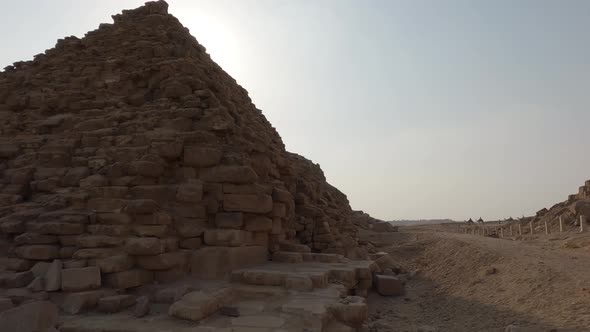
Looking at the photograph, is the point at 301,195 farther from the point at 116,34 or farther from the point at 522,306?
the point at 116,34

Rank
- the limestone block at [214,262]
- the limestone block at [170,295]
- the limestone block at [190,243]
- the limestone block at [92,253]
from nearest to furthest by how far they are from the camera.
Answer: the limestone block at [170,295]
the limestone block at [92,253]
the limestone block at [214,262]
the limestone block at [190,243]

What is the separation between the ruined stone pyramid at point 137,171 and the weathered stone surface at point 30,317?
0.99m

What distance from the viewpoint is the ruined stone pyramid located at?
6070mm

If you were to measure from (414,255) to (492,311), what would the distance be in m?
8.60

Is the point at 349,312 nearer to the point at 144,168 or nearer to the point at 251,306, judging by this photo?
the point at 251,306

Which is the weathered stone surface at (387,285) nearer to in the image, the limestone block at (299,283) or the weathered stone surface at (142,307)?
the limestone block at (299,283)

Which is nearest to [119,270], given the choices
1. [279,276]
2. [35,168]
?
[279,276]

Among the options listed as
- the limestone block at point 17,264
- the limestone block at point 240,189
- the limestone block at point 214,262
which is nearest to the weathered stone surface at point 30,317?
the limestone block at point 17,264

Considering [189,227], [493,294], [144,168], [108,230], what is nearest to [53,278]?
[108,230]

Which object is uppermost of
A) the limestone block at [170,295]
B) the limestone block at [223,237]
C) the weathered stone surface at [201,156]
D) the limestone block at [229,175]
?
the weathered stone surface at [201,156]

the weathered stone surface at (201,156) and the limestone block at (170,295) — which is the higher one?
the weathered stone surface at (201,156)

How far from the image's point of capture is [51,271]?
550cm

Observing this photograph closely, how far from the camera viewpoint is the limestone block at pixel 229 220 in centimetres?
692

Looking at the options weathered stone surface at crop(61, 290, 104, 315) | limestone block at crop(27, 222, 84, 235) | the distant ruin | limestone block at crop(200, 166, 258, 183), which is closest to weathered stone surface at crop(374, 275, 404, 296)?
the distant ruin
